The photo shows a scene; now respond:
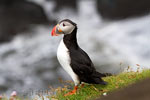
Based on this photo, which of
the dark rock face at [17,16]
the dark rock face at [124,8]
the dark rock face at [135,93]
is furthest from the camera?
the dark rock face at [124,8]

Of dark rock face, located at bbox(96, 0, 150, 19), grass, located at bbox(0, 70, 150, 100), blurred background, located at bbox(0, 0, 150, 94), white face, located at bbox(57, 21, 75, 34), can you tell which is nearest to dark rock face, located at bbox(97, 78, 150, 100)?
white face, located at bbox(57, 21, 75, 34)

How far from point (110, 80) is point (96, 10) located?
9961mm

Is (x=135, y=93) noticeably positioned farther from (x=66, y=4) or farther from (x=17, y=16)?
(x=66, y=4)

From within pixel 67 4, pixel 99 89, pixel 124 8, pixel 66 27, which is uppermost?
pixel 67 4

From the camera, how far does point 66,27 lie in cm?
439

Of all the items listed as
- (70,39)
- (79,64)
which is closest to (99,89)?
(79,64)

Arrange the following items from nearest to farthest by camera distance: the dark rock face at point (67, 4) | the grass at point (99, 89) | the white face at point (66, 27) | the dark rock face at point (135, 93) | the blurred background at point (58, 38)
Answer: the dark rock face at point (135, 93), the white face at point (66, 27), the grass at point (99, 89), the blurred background at point (58, 38), the dark rock face at point (67, 4)

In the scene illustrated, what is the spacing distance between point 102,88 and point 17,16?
31.5 feet


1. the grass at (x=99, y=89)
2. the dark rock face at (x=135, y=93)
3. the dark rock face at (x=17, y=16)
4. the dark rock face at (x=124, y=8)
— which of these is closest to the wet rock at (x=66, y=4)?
the dark rock face at (x=17, y=16)

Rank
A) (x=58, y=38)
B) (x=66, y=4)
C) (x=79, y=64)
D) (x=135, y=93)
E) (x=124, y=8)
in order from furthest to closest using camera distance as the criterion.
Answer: (x=66, y=4), (x=124, y=8), (x=58, y=38), (x=79, y=64), (x=135, y=93)

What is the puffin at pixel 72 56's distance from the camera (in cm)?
442

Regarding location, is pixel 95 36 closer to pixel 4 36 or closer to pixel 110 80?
pixel 4 36

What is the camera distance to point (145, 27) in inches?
503

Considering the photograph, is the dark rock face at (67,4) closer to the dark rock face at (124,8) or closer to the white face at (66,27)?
the dark rock face at (124,8)
